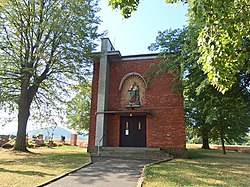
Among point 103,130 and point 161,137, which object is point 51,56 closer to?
point 103,130

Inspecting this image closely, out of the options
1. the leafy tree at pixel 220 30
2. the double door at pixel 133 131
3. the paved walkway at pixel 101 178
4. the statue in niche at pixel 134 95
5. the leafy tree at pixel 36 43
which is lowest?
the paved walkway at pixel 101 178

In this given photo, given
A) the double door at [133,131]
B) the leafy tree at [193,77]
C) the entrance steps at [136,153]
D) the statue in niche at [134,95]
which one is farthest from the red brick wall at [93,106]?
the leafy tree at [193,77]

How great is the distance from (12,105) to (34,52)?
441 centimetres

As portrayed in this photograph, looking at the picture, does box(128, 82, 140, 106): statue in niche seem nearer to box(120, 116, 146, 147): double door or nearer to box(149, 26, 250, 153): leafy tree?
box(120, 116, 146, 147): double door

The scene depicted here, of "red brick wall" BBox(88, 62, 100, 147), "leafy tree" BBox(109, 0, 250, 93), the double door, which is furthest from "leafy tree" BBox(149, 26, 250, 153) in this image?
"leafy tree" BBox(109, 0, 250, 93)

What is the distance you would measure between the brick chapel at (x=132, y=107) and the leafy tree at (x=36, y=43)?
6.20ft

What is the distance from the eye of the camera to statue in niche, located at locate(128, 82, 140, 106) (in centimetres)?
1417

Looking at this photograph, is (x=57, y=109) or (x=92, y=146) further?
(x=57, y=109)

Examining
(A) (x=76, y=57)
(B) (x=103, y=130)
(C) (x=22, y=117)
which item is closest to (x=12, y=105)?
(C) (x=22, y=117)

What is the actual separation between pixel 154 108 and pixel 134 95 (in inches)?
64.2

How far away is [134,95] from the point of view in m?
14.3

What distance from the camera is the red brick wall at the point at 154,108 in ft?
43.0

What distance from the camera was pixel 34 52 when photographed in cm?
1405

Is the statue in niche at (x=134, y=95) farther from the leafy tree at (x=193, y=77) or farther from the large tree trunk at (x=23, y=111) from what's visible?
the large tree trunk at (x=23, y=111)
